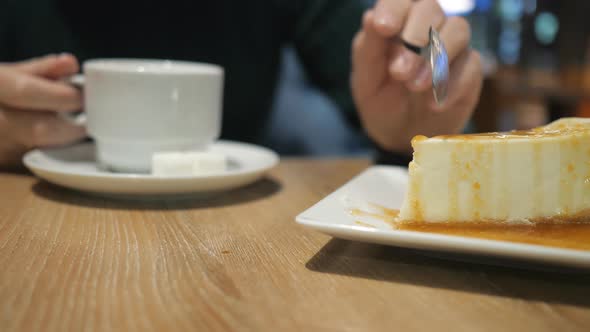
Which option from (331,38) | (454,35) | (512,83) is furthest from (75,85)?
(512,83)

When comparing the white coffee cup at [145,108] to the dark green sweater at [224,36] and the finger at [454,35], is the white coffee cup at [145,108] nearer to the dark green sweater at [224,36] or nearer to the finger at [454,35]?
the finger at [454,35]

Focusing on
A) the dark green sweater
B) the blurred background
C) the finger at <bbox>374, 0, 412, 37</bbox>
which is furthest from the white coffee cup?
the blurred background

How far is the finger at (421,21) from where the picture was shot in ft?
2.86

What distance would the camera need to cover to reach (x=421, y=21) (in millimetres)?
877

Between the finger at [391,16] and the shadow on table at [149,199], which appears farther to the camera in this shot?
the finger at [391,16]

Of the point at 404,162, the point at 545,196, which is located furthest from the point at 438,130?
the point at 545,196

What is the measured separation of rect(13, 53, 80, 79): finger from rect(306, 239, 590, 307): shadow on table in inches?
23.9

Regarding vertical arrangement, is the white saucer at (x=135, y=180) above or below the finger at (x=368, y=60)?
below

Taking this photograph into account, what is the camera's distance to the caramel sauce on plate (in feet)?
1.70

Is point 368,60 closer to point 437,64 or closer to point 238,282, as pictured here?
point 437,64

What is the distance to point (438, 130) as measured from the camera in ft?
3.60

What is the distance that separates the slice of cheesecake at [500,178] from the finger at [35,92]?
24.9 inches

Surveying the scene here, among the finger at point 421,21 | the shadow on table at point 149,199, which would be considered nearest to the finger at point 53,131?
the shadow on table at point 149,199

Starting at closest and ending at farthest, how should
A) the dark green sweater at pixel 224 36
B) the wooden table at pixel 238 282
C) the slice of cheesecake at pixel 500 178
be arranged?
the wooden table at pixel 238 282, the slice of cheesecake at pixel 500 178, the dark green sweater at pixel 224 36
